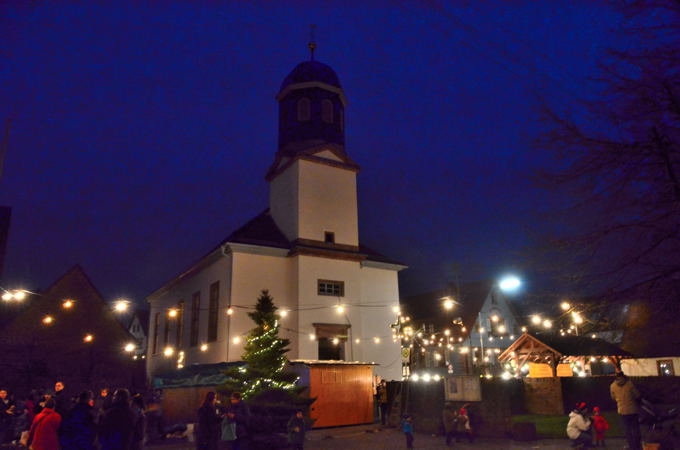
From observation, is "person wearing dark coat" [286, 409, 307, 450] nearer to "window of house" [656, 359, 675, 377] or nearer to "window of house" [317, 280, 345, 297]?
"window of house" [317, 280, 345, 297]

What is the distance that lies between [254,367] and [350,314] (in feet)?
28.3

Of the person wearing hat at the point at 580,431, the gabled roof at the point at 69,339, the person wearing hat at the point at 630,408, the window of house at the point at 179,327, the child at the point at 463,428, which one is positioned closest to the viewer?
the person wearing hat at the point at 630,408

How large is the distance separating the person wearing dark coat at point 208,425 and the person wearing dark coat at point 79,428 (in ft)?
Answer: 7.61

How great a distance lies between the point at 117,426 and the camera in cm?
830

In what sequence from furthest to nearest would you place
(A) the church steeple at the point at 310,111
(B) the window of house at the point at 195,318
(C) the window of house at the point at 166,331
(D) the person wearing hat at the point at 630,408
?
(C) the window of house at the point at 166,331, (B) the window of house at the point at 195,318, (A) the church steeple at the point at 310,111, (D) the person wearing hat at the point at 630,408

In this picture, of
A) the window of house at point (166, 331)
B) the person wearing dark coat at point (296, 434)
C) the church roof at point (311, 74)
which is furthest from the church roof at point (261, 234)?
the person wearing dark coat at point (296, 434)

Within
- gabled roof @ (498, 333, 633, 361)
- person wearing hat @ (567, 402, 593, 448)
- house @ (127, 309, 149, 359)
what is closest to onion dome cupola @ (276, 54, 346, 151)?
gabled roof @ (498, 333, 633, 361)

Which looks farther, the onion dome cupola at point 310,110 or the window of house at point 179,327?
the window of house at point 179,327

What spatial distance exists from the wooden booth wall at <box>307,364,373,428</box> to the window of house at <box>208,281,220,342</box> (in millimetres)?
8926

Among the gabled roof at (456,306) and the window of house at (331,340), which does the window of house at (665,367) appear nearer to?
the gabled roof at (456,306)

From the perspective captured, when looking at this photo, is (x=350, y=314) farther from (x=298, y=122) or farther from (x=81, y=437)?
(x=81, y=437)

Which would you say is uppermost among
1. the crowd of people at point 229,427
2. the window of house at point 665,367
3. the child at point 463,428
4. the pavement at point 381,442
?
the window of house at point 665,367

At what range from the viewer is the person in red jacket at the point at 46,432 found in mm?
8484

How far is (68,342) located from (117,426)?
32.3m
